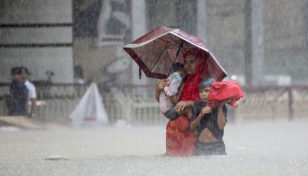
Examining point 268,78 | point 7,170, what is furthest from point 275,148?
point 268,78

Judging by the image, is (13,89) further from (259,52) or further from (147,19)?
(259,52)

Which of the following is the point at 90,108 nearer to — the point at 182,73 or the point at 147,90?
the point at 147,90

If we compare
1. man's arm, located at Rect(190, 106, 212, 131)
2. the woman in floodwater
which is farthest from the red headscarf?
man's arm, located at Rect(190, 106, 212, 131)

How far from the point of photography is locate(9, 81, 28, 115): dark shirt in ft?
36.7

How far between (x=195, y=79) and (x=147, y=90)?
7.19m

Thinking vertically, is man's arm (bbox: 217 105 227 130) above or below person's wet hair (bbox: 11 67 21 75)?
below

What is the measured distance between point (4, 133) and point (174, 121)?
17.8ft

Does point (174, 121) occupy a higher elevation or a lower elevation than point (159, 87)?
lower

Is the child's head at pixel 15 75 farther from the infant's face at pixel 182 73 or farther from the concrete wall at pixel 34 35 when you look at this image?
the infant's face at pixel 182 73

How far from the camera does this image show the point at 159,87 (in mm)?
5543

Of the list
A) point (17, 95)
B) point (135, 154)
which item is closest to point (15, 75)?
point (17, 95)

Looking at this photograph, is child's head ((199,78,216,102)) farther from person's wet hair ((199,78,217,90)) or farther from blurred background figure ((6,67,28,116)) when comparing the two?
blurred background figure ((6,67,28,116))

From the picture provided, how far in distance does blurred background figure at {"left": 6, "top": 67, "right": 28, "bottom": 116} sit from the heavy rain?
2 cm

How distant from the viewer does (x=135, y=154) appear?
6.55m
